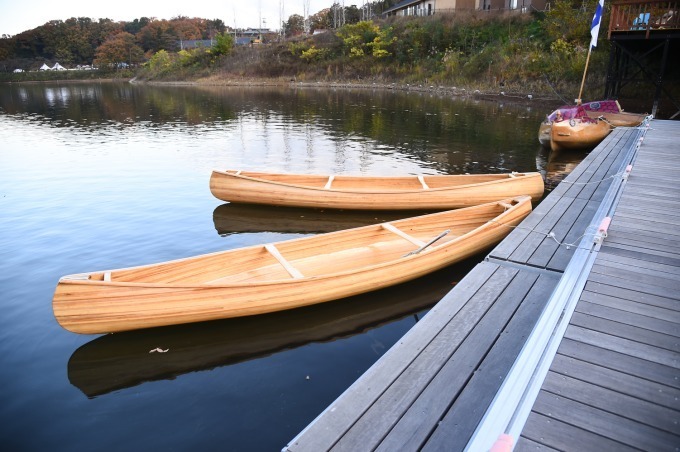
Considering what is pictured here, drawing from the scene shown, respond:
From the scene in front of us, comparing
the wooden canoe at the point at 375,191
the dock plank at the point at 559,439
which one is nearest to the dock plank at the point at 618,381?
the dock plank at the point at 559,439

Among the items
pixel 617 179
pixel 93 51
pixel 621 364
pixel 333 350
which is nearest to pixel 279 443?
pixel 333 350

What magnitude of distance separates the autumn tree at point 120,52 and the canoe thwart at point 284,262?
92.4 metres

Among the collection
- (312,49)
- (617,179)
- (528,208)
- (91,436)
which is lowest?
(91,436)

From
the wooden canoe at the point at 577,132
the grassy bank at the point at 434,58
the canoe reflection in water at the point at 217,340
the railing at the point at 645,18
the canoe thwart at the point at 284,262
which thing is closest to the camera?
the canoe reflection in water at the point at 217,340

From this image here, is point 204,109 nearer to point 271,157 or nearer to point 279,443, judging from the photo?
point 271,157

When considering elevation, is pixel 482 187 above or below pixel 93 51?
below

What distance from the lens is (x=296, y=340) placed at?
5383 mm

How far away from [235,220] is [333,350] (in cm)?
525

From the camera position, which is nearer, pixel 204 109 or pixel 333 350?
pixel 333 350

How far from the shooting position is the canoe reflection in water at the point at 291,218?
923 cm

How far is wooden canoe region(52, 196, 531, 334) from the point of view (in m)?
4.68

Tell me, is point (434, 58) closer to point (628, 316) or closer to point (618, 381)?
point (628, 316)

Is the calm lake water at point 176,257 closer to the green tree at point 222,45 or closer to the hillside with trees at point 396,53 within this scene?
the hillside with trees at point 396,53

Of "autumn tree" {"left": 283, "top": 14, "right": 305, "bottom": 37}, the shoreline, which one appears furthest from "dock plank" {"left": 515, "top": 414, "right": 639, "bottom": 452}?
"autumn tree" {"left": 283, "top": 14, "right": 305, "bottom": 37}
